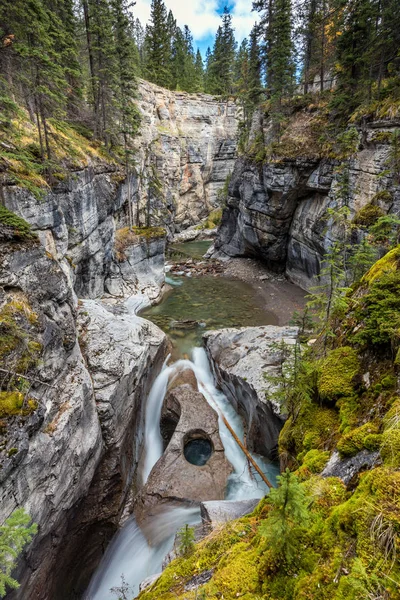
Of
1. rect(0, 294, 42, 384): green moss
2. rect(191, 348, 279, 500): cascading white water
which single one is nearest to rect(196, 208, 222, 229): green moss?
rect(191, 348, 279, 500): cascading white water

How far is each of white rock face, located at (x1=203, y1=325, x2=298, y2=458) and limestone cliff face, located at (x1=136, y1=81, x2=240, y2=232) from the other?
27.4 metres

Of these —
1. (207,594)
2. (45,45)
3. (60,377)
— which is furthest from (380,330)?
(45,45)

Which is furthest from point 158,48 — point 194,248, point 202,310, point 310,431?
point 310,431

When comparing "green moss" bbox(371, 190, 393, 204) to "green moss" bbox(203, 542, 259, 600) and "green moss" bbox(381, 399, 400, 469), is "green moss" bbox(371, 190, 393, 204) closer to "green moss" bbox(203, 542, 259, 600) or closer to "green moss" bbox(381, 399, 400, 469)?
"green moss" bbox(381, 399, 400, 469)

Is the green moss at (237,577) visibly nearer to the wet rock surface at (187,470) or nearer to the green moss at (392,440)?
the green moss at (392,440)

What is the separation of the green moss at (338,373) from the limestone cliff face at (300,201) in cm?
1429

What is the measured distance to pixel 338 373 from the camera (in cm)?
573

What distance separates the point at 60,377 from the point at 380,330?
25.8 feet

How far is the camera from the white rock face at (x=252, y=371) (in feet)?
36.6

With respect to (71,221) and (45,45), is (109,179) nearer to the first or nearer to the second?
(71,221)

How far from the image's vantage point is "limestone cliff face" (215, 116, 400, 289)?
59.8 ft

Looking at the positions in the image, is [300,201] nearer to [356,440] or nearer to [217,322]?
[217,322]

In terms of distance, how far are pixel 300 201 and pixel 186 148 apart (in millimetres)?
29928

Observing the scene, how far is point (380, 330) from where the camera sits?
5.07m
